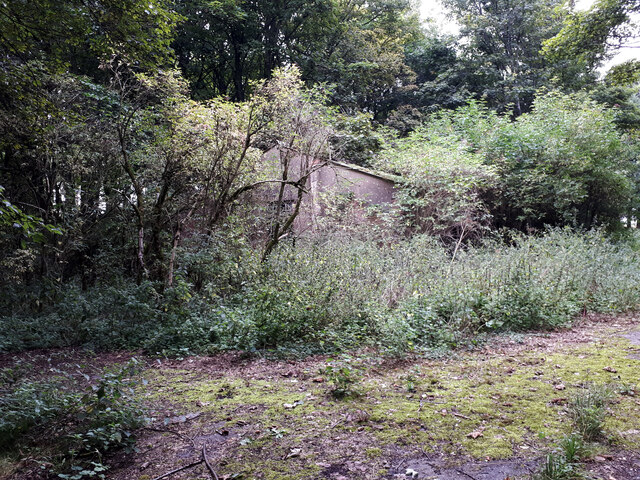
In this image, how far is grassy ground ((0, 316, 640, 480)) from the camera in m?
2.38

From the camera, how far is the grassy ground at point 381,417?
2383 mm

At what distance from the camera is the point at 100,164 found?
845 centimetres

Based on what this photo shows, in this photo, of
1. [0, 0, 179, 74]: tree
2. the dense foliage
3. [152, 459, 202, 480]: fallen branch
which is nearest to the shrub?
the dense foliage

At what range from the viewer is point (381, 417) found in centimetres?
303

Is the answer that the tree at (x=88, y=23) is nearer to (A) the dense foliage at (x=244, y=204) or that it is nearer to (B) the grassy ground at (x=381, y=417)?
(A) the dense foliage at (x=244, y=204)

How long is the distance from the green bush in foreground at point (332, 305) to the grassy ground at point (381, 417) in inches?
17.6

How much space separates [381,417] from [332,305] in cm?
230

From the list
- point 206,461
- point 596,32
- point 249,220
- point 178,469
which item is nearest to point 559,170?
point 596,32

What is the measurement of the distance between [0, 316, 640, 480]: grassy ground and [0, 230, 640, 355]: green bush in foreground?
0.45 meters

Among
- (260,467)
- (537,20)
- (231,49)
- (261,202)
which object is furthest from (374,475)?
(537,20)

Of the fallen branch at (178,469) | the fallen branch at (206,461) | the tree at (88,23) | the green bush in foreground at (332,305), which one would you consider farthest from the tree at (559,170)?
the fallen branch at (178,469)

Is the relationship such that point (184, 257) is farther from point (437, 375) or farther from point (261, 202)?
point (437, 375)

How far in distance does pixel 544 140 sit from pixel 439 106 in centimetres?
843

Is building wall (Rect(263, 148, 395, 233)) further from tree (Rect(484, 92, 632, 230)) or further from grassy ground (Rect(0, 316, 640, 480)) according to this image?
grassy ground (Rect(0, 316, 640, 480))
